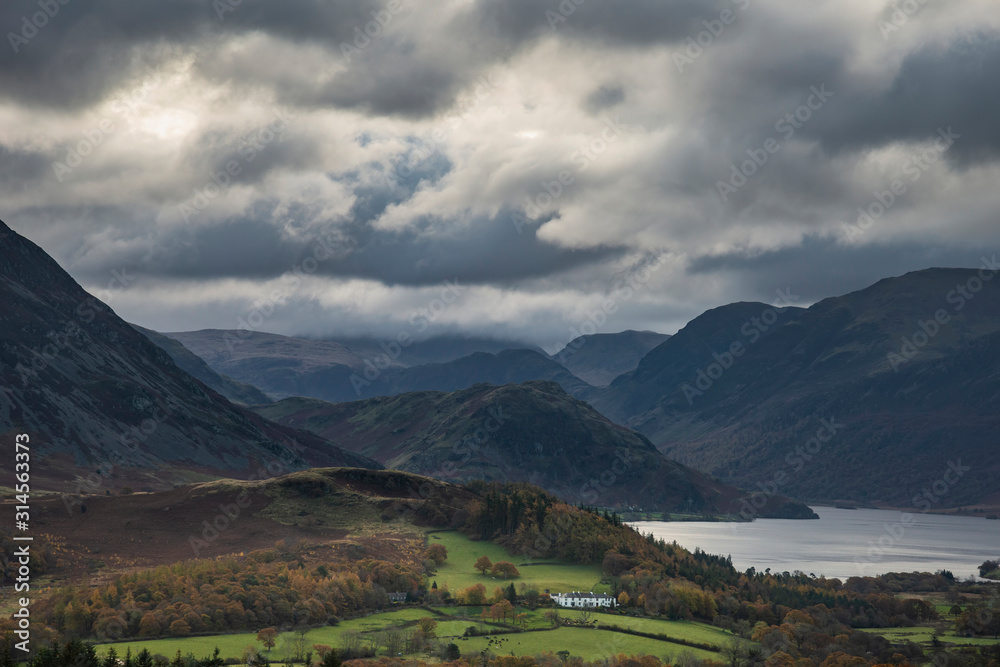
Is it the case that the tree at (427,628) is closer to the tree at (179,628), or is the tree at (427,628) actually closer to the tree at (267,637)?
the tree at (267,637)

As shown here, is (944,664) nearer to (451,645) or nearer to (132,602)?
(451,645)

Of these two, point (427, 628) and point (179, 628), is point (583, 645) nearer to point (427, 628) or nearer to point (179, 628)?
point (427, 628)

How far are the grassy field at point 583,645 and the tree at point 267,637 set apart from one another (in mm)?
34431

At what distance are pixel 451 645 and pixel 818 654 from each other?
239 feet

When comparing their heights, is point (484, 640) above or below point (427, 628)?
below

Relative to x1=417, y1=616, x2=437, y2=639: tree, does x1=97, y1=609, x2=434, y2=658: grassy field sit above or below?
below

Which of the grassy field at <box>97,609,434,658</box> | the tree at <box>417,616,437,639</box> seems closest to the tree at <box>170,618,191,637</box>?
the grassy field at <box>97,609,434,658</box>

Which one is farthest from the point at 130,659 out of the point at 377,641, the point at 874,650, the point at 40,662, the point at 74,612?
the point at 874,650

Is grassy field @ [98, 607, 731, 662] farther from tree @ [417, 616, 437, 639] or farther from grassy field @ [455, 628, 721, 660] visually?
tree @ [417, 616, 437, 639]

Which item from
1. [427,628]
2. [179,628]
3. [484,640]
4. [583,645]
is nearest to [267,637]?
[179,628]

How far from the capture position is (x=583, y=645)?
582 ft

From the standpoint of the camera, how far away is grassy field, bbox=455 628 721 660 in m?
173

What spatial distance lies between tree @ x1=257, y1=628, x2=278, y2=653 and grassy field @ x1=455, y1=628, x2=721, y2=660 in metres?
34.4

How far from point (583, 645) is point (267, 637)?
59967 mm
